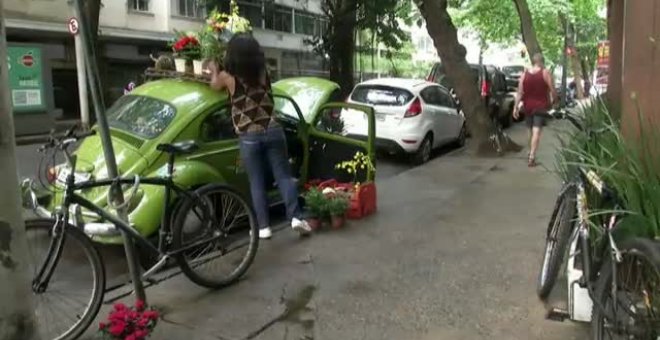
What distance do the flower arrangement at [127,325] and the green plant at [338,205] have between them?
9.85 feet

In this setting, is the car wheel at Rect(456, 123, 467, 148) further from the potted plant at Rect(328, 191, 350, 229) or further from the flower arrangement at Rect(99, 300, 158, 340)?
the flower arrangement at Rect(99, 300, 158, 340)

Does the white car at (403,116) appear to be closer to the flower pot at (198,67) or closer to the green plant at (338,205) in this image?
the green plant at (338,205)

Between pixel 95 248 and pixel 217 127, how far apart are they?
9.38ft

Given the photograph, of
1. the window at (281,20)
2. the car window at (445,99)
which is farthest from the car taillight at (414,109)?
the window at (281,20)

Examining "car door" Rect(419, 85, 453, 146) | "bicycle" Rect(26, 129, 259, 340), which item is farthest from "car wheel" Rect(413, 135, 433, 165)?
"bicycle" Rect(26, 129, 259, 340)

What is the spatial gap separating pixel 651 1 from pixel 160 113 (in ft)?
14.4

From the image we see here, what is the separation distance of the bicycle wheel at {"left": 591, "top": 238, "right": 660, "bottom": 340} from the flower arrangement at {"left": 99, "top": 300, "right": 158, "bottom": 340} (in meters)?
2.35

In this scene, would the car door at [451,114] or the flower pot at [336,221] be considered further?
the car door at [451,114]

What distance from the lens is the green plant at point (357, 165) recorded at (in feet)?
23.6

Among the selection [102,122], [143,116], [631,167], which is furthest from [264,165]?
[631,167]

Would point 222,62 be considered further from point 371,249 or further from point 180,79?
point 371,249

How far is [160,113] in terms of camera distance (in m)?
6.43

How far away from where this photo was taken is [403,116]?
12.1 metres

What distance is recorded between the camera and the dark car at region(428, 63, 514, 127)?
1738cm
